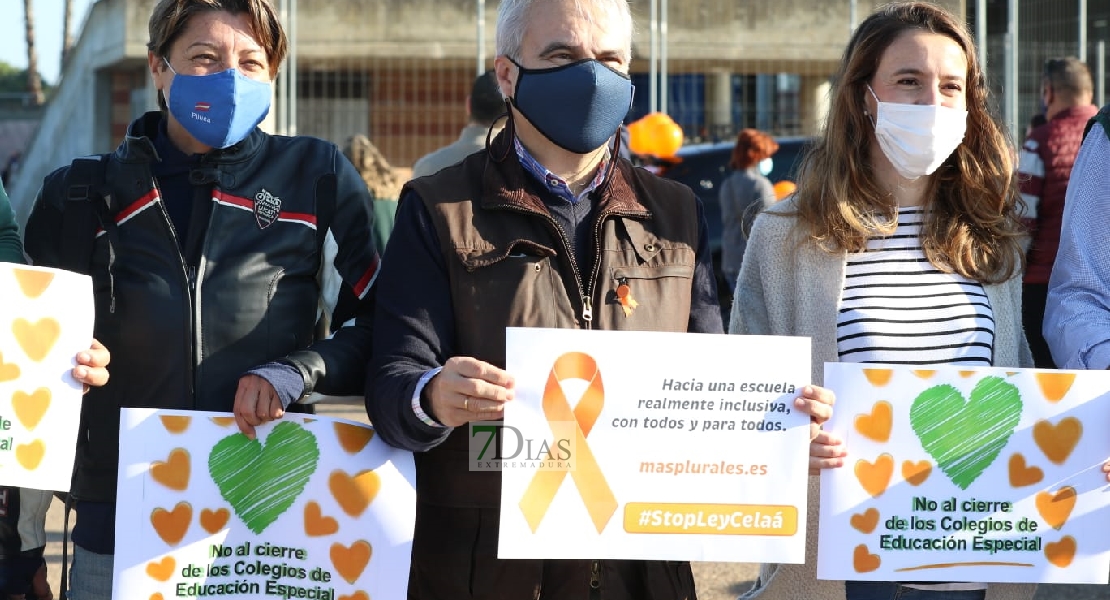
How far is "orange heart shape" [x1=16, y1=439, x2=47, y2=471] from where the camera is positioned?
9.21 ft

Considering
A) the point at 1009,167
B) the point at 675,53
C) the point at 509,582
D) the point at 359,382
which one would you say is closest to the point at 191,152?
the point at 359,382

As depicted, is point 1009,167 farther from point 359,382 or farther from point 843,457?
point 359,382

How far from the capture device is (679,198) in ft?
9.38

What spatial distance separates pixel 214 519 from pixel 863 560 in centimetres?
138

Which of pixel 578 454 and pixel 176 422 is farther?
pixel 176 422

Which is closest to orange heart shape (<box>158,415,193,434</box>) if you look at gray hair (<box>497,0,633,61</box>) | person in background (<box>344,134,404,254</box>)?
gray hair (<box>497,0,633,61</box>)

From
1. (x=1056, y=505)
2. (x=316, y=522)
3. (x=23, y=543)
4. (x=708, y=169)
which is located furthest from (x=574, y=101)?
(x=708, y=169)

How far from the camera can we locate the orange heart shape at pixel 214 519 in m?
2.79

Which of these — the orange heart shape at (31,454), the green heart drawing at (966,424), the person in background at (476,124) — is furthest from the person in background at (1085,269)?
the person in background at (476,124)

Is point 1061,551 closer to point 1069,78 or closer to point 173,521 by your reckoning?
point 173,521

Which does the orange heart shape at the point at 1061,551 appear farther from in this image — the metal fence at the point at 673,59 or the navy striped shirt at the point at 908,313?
the metal fence at the point at 673,59

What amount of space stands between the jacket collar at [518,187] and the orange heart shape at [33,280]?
3.08 ft

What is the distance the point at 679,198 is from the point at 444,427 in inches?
28.7

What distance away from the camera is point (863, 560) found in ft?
9.36
